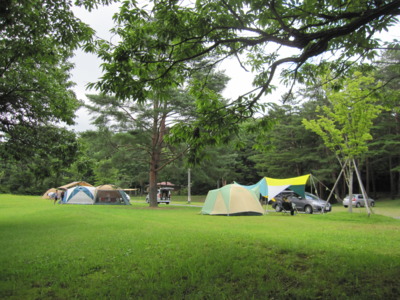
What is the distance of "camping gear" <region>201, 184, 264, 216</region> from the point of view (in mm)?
17172

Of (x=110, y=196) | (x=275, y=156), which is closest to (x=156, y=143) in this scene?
(x=110, y=196)

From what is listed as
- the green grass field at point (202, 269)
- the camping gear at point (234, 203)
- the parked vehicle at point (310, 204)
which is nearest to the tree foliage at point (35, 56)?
→ the green grass field at point (202, 269)

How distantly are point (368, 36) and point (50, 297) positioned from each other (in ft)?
21.8

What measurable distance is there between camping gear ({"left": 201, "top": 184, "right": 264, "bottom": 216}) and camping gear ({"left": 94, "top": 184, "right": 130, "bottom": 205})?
42.6 feet

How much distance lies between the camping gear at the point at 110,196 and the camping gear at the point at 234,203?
13.0 m

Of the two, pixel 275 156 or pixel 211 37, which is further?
pixel 275 156

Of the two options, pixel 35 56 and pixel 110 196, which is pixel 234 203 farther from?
pixel 110 196

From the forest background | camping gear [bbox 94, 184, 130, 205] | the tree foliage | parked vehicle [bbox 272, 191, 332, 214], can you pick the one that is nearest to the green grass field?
the forest background

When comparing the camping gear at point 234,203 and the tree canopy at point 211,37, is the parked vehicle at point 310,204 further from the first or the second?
the tree canopy at point 211,37

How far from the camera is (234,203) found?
1725 centimetres

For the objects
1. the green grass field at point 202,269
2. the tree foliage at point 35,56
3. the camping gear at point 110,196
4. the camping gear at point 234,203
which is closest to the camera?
the green grass field at point 202,269

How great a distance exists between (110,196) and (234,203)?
15.6 m

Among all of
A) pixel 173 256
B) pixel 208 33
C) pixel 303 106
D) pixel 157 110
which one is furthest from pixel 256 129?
pixel 303 106

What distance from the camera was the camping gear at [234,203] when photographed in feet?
56.3
